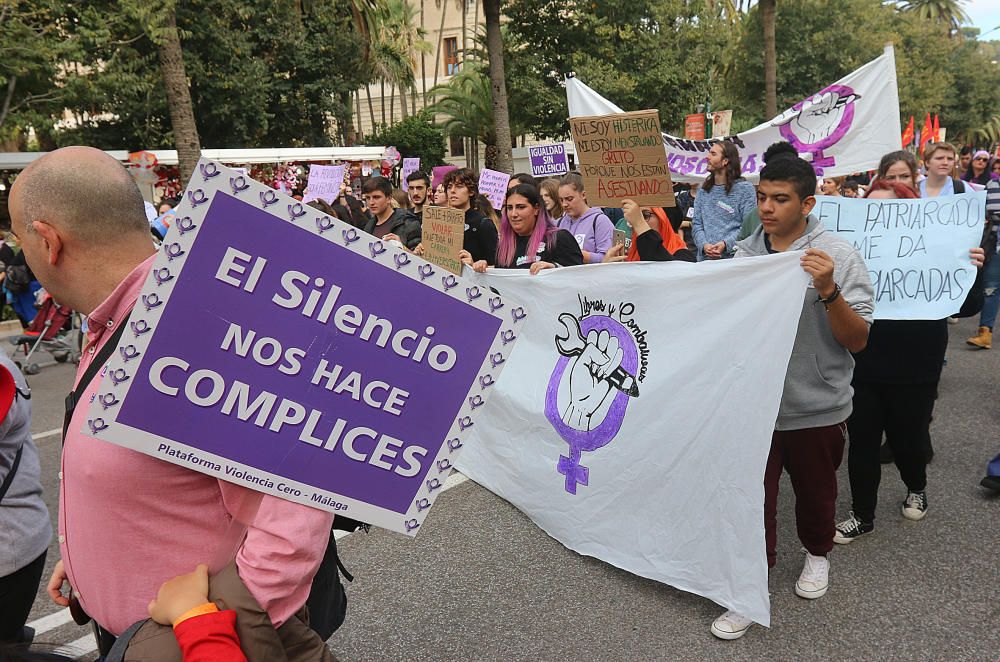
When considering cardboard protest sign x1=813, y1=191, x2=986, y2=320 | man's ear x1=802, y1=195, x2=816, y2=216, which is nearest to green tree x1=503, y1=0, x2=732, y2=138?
cardboard protest sign x1=813, y1=191, x2=986, y2=320

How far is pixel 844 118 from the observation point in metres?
7.05

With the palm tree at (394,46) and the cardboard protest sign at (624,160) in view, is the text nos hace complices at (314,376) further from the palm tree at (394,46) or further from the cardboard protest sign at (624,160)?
the palm tree at (394,46)

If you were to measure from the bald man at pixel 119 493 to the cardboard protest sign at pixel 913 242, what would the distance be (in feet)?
10.7

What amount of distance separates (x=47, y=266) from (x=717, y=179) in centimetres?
526

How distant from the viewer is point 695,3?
2708cm

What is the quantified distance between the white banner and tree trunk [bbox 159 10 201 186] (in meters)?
7.75

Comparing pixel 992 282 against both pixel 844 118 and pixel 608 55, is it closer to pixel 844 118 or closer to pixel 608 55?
pixel 844 118

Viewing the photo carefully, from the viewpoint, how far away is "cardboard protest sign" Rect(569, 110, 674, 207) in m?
3.86

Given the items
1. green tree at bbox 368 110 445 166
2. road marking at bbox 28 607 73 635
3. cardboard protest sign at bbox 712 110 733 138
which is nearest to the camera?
road marking at bbox 28 607 73 635

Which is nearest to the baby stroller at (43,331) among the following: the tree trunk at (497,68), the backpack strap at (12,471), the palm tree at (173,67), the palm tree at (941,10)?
the palm tree at (173,67)

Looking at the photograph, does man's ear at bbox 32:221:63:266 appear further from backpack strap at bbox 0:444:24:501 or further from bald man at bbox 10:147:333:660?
backpack strap at bbox 0:444:24:501

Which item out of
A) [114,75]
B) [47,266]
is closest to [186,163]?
[114,75]

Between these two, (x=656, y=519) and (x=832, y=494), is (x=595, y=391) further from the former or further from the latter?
(x=832, y=494)

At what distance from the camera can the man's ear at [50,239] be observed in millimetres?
1358
